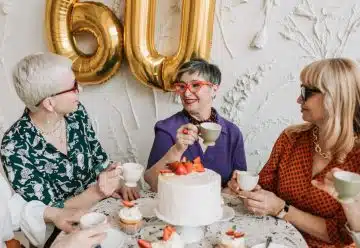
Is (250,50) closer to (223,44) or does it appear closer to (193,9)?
(223,44)

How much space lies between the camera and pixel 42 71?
80.5 inches

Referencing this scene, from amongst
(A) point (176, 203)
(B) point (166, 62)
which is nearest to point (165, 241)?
(A) point (176, 203)

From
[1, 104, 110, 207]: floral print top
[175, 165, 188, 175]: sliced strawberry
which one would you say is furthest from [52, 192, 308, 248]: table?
[1, 104, 110, 207]: floral print top

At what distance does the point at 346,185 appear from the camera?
56.2 inches

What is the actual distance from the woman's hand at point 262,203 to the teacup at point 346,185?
Answer: 1.15 ft

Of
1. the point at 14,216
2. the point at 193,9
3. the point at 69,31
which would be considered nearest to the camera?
the point at 14,216

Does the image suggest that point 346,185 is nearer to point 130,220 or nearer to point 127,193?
point 130,220

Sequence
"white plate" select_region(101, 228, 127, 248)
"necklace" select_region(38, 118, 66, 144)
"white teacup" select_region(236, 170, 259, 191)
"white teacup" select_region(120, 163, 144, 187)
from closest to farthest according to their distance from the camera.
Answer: "white plate" select_region(101, 228, 127, 248), "white teacup" select_region(236, 170, 259, 191), "white teacup" select_region(120, 163, 144, 187), "necklace" select_region(38, 118, 66, 144)

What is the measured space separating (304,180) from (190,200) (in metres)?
0.62

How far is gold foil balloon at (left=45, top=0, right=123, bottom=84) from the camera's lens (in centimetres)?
271

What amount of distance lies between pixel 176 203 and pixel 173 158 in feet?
1.77

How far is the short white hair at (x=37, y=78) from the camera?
6.70ft

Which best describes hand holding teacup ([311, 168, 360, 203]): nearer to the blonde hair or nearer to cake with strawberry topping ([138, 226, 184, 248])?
the blonde hair

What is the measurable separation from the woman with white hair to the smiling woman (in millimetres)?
317
